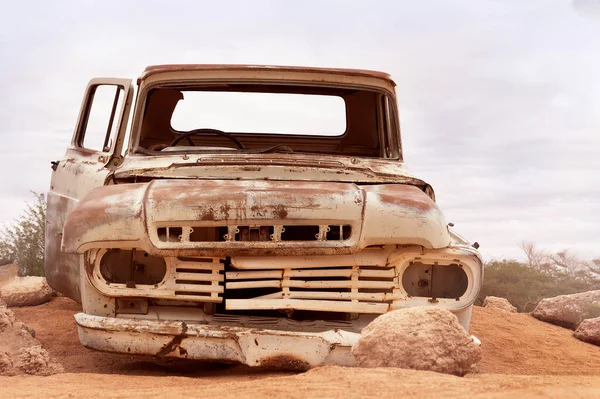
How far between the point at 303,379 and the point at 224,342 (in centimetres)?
81

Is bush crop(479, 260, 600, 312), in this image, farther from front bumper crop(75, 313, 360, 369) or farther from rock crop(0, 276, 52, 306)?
front bumper crop(75, 313, 360, 369)

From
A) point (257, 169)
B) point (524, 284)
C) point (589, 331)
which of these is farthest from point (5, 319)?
point (524, 284)

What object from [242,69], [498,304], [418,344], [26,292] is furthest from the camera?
[498,304]

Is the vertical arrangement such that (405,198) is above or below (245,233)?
above

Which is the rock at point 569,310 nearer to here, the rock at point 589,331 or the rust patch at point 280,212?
the rock at point 589,331

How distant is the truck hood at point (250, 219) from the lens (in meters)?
4.41

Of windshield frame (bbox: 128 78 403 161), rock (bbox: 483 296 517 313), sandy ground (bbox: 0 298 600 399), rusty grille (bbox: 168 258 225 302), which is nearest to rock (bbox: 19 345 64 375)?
sandy ground (bbox: 0 298 600 399)

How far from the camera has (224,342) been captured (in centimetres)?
446

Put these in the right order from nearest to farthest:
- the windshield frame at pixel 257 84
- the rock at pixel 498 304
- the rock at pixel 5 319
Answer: the windshield frame at pixel 257 84 → the rock at pixel 5 319 → the rock at pixel 498 304

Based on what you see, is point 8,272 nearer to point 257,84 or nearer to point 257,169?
point 257,84

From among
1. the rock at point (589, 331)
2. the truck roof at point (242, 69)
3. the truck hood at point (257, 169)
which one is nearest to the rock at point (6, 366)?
the truck hood at point (257, 169)

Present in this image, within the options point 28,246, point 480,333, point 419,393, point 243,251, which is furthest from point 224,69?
point 28,246

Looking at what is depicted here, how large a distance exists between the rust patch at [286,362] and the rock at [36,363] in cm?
155

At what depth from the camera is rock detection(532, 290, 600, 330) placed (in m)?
9.38
